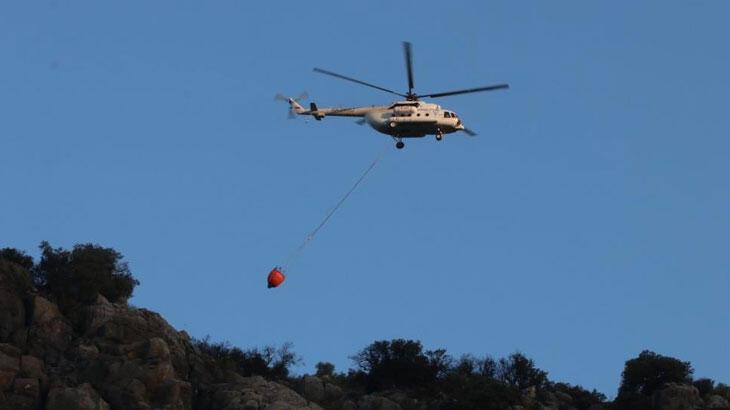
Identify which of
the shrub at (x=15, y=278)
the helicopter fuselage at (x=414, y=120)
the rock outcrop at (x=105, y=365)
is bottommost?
the rock outcrop at (x=105, y=365)

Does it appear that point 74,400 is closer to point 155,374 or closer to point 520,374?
point 155,374

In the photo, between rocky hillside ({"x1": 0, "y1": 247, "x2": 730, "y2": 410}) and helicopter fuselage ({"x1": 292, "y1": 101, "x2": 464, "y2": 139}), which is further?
helicopter fuselage ({"x1": 292, "y1": 101, "x2": 464, "y2": 139})

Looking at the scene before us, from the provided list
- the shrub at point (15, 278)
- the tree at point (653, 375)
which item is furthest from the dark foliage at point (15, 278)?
the tree at point (653, 375)

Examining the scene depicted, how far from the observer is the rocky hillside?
3991 inches

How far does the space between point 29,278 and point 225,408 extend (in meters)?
17.7

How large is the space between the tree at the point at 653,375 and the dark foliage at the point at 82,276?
113 feet

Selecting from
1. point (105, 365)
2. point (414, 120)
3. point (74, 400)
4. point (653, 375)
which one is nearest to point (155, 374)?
point (105, 365)

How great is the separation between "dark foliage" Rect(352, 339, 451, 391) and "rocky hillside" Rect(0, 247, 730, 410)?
0.31 feet

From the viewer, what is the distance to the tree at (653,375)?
4656 inches

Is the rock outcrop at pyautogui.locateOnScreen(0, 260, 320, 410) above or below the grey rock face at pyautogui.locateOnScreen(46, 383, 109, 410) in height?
above

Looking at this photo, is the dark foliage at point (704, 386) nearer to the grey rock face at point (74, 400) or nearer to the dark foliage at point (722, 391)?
the dark foliage at point (722, 391)

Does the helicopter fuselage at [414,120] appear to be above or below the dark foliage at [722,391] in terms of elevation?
above

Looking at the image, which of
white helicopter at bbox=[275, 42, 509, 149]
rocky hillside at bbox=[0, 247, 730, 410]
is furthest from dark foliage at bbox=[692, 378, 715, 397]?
white helicopter at bbox=[275, 42, 509, 149]

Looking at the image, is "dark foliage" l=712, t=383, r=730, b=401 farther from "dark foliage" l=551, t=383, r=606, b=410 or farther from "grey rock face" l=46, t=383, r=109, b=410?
"grey rock face" l=46, t=383, r=109, b=410
